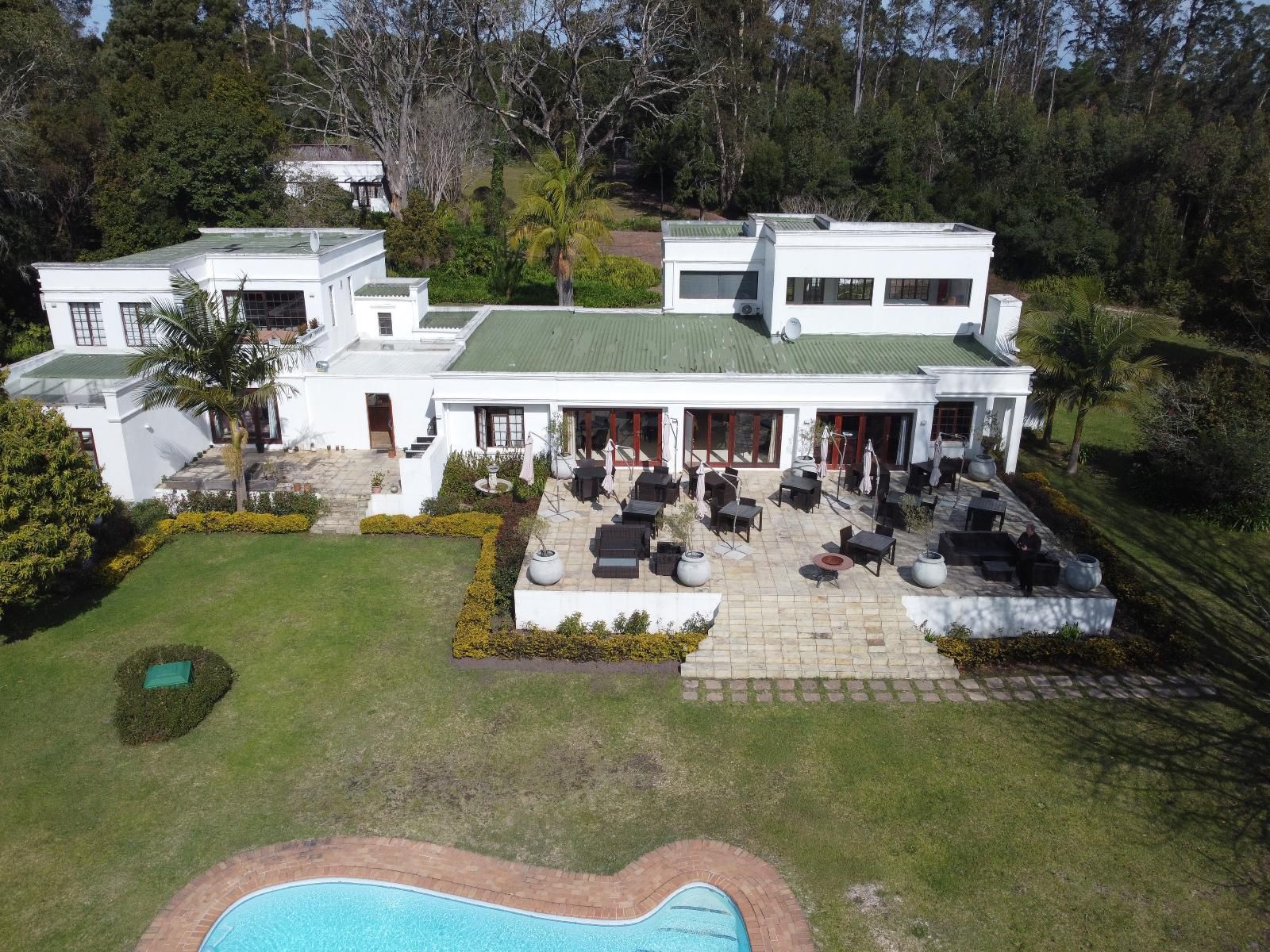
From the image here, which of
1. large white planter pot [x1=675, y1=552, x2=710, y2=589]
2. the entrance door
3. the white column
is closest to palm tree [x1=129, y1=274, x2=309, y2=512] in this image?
the entrance door

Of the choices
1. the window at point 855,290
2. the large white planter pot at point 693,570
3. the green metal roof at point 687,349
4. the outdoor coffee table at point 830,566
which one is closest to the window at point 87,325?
the green metal roof at point 687,349

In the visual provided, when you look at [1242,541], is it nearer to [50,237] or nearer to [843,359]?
[843,359]

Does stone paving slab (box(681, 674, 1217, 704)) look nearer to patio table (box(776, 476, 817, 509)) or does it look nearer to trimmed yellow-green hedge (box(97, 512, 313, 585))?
patio table (box(776, 476, 817, 509))

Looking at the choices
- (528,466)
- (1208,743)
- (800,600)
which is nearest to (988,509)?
(800,600)

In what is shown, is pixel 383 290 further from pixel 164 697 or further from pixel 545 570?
pixel 164 697

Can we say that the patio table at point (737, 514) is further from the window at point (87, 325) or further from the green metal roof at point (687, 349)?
the window at point (87, 325)

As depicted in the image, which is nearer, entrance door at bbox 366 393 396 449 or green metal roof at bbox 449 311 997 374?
green metal roof at bbox 449 311 997 374
